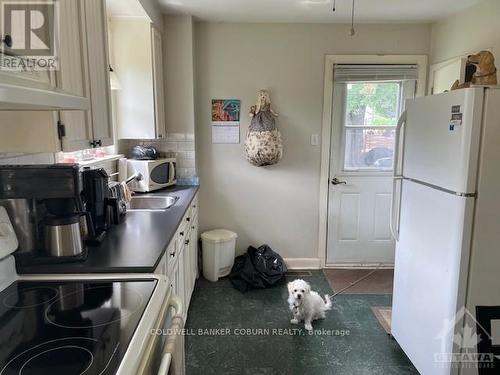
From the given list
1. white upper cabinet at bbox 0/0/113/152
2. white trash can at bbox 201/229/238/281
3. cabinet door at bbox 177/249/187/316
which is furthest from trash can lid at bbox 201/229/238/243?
white upper cabinet at bbox 0/0/113/152

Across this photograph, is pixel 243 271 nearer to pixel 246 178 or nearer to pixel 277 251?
pixel 277 251

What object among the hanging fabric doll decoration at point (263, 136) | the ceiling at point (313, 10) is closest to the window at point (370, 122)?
the ceiling at point (313, 10)

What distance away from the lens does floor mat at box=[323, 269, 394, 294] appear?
10.6ft

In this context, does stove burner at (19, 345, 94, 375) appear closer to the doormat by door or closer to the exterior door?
the doormat by door

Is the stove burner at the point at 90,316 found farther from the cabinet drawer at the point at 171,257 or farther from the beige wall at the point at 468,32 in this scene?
the beige wall at the point at 468,32

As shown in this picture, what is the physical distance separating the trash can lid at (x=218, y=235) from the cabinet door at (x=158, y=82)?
104 centimetres

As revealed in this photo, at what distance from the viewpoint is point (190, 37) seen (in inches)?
125

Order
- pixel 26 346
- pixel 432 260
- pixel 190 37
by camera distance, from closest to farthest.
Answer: pixel 26 346 < pixel 432 260 < pixel 190 37

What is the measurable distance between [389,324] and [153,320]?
2200 millimetres

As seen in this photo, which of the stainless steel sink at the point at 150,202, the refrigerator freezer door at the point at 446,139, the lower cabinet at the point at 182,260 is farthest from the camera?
the stainless steel sink at the point at 150,202

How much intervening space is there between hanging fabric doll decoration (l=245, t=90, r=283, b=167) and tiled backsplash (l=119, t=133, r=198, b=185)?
55 centimetres

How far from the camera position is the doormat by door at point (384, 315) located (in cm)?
262

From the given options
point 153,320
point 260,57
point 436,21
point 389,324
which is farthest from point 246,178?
point 153,320

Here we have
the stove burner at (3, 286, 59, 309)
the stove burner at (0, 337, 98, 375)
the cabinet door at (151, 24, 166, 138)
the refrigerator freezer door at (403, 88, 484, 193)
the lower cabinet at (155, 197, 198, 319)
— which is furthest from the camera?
the cabinet door at (151, 24, 166, 138)
